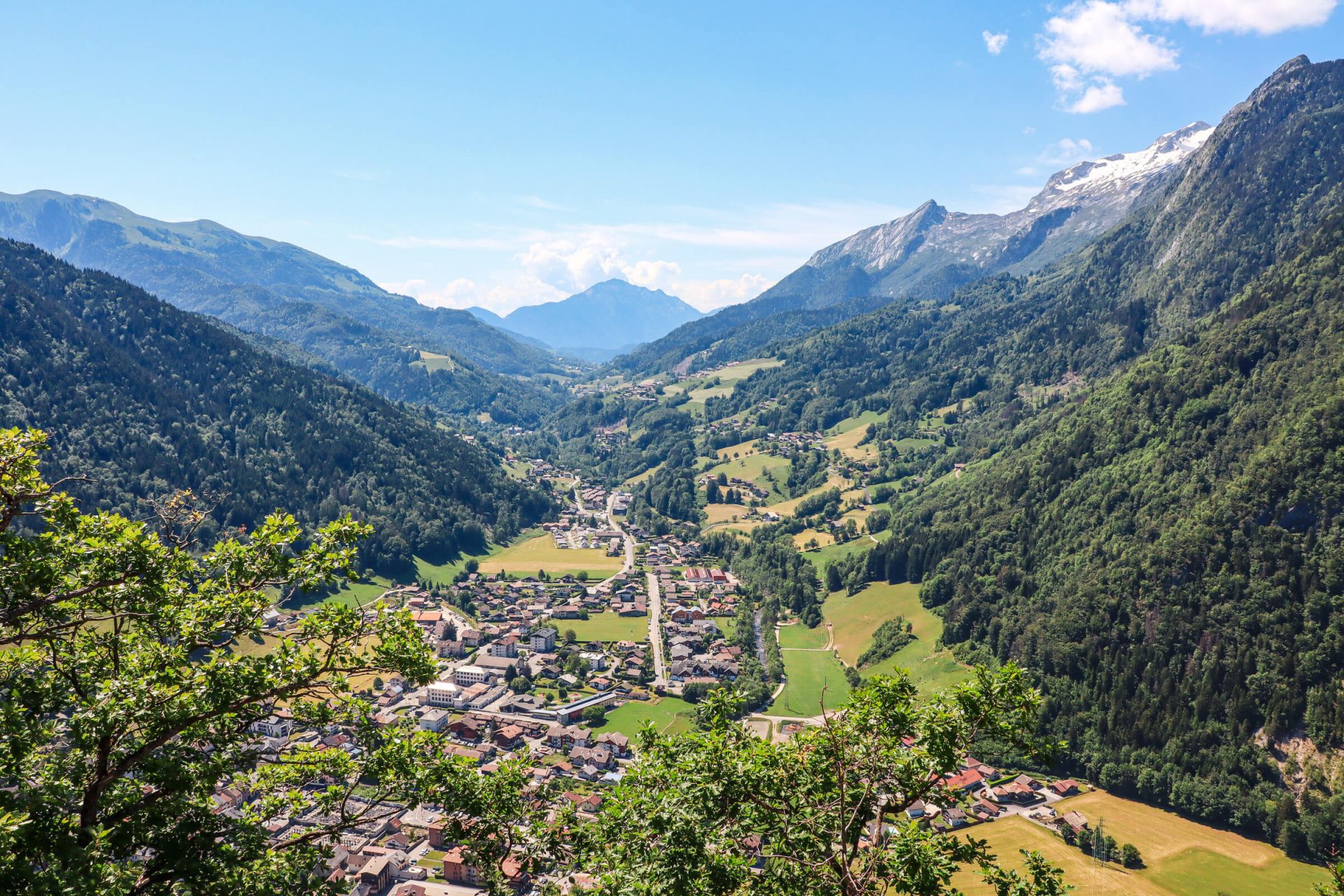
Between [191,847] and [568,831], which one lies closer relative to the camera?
[191,847]

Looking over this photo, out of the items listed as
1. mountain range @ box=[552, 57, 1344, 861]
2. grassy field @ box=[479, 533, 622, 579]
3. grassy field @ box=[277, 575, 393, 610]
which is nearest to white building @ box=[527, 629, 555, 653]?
grassy field @ box=[277, 575, 393, 610]

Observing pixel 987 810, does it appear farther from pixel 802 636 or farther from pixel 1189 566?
pixel 802 636

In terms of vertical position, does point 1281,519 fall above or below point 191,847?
below

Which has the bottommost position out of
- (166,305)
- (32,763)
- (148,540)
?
(32,763)

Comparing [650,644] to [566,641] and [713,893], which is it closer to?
[566,641]

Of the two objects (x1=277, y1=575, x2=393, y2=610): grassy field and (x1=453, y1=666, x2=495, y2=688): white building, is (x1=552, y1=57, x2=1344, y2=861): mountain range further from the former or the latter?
(x1=277, y1=575, x2=393, y2=610): grassy field

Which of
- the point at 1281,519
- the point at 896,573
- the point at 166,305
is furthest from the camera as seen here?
the point at 166,305

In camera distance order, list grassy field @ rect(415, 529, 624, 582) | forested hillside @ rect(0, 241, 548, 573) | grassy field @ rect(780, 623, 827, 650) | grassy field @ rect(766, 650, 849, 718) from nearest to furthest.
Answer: grassy field @ rect(766, 650, 849, 718), grassy field @ rect(780, 623, 827, 650), forested hillside @ rect(0, 241, 548, 573), grassy field @ rect(415, 529, 624, 582)

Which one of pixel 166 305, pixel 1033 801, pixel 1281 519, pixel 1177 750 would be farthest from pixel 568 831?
pixel 166 305
